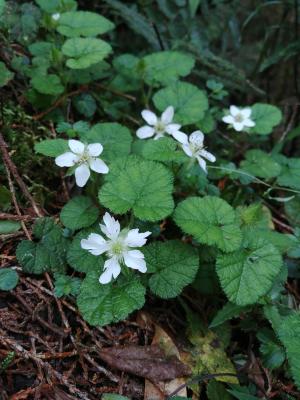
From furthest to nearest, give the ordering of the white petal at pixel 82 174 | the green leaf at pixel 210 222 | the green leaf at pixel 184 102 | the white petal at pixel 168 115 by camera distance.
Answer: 1. the green leaf at pixel 184 102
2. the white petal at pixel 168 115
3. the white petal at pixel 82 174
4. the green leaf at pixel 210 222

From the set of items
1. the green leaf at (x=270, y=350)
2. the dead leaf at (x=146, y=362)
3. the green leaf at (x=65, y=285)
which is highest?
the green leaf at (x=65, y=285)

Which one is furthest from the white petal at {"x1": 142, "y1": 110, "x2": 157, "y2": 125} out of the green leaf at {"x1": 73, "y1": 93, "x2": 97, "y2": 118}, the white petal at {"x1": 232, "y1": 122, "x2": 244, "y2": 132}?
the white petal at {"x1": 232, "y1": 122, "x2": 244, "y2": 132}

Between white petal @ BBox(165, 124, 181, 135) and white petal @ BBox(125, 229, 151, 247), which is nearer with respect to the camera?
white petal @ BBox(125, 229, 151, 247)

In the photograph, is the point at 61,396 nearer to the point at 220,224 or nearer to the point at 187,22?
the point at 220,224

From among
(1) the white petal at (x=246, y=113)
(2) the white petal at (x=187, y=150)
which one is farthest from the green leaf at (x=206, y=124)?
(2) the white petal at (x=187, y=150)

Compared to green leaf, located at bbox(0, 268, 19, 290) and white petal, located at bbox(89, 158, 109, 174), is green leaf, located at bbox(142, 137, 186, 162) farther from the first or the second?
green leaf, located at bbox(0, 268, 19, 290)

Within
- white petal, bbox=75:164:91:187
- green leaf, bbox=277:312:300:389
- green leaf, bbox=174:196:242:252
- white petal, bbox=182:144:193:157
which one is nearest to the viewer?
green leaf, bbox=277:312:300:389

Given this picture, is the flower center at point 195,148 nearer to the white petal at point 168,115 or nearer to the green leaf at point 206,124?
the white petal at point 168,115
